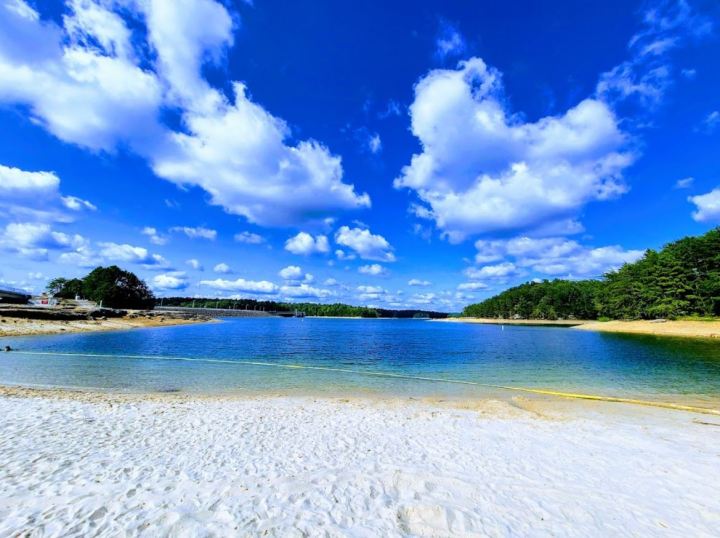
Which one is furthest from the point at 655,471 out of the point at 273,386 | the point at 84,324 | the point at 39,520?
the point at 84,324

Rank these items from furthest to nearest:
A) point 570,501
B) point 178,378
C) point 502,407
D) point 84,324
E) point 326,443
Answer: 1. point 84,324
2. point 178,378
3. point 502,407
4. point 326,443
5. point 570,501

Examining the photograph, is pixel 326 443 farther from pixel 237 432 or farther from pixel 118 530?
pixel 118 530

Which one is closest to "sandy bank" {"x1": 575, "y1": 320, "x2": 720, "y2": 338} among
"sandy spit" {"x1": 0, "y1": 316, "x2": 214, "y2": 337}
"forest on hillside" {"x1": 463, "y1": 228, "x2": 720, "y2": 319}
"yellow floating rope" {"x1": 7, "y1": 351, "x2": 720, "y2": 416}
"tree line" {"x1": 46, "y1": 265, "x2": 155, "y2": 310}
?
"forest on hillside" {"x1": 463, "y1": 228, "x2": 720, "y2": 319}

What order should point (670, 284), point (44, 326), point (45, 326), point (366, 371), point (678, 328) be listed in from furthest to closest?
point (670, 284)
point (678, 328)
point (45, 326)
point (44, 326)
point (366, 371)

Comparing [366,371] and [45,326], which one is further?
[45,326]

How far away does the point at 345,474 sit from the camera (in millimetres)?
7590

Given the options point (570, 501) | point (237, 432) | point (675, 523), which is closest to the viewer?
point (675, 523)

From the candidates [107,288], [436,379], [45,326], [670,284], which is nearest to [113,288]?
[107,288]

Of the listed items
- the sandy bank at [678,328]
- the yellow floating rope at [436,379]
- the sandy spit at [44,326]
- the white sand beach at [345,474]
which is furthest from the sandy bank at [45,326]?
the sandy bank at [678,328]

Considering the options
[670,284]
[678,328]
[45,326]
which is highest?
[670,284]

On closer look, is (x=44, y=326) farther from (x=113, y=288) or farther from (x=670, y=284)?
(x=670, y=284)

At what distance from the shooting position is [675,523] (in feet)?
19.2

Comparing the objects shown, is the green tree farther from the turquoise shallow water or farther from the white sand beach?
the white sand beach

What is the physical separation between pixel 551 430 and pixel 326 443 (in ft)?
23.8
